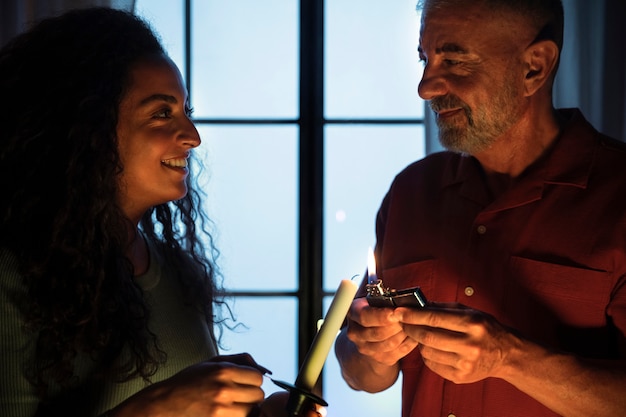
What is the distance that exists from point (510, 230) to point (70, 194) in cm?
98

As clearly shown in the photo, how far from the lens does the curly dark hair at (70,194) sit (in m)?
1.41

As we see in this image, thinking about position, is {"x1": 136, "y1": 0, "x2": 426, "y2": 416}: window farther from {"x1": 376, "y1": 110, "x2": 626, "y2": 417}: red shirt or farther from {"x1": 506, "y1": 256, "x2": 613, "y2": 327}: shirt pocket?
{"x1": 506, "y1": 256, "x2": 613, "y2": 327}: shirt pocket

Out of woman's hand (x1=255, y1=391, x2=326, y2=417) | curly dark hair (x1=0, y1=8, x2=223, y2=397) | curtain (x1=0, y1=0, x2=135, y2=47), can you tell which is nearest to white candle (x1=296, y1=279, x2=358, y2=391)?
woman's hand (x1=255, y1=391, x2=326, y2=417)

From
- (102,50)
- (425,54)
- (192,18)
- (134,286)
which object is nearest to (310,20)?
(192,18)

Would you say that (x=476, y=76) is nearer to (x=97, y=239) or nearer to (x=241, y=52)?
(x=97, y=239)

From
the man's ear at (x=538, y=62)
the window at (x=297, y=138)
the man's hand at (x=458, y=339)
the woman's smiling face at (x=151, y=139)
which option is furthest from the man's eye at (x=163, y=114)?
the window at (x=297, y=138)

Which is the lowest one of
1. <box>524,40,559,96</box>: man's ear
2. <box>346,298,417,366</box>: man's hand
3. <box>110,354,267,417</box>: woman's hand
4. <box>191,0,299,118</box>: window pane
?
<box>110,354,267,417</box>: woman's hand

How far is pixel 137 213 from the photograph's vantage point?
5.45 feet

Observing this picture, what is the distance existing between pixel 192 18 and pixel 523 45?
1.69 m

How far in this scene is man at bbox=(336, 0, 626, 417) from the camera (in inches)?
55.4

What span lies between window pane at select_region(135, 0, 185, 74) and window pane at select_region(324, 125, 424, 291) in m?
0.73

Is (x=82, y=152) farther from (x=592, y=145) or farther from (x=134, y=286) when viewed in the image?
(x=592, y=145)

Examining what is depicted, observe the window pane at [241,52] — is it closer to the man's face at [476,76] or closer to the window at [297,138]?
the window at [297,138]

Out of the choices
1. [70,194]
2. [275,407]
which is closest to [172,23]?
[70,194]
